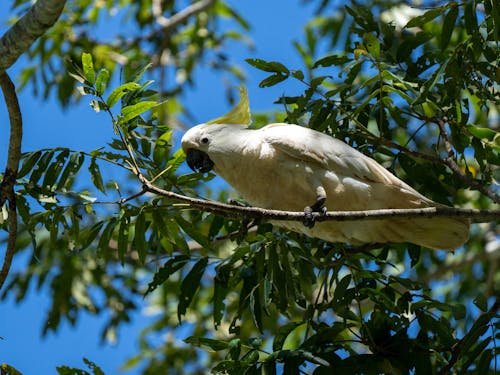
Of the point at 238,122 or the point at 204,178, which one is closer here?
the point at 204,178

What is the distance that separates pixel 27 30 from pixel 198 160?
95cm

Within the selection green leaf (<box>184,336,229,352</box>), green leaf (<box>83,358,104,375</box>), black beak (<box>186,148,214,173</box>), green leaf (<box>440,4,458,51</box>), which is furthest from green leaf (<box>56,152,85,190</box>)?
green leaf (<box>440,4,458,51</box>)

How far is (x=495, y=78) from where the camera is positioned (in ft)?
9.73

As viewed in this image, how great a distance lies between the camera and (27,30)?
2.87 meters

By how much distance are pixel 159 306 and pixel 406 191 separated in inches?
141

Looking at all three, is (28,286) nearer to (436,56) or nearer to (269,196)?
(269,196)

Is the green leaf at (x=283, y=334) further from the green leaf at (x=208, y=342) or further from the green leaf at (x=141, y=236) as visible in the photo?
the green leaf at (x=141, y=236)

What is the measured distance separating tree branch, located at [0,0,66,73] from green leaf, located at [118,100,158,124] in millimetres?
430

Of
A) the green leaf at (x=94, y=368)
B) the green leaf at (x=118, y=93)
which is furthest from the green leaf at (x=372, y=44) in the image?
the green leaf at (x=94, y=368)

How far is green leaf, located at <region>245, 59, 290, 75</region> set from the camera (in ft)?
10.3

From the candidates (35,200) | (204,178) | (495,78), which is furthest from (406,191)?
(35,200)

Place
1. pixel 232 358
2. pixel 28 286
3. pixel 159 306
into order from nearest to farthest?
pixel 232 358 < pixel 28 286 < pixel 159 306

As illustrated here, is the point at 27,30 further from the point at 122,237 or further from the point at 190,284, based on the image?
the point at 190,284

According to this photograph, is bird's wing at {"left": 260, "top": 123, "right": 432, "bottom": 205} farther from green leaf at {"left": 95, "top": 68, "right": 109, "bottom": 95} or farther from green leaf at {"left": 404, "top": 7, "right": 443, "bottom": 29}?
green leaf at {"left": 95, "top": 68, "right": 109, "bottom": 95}
